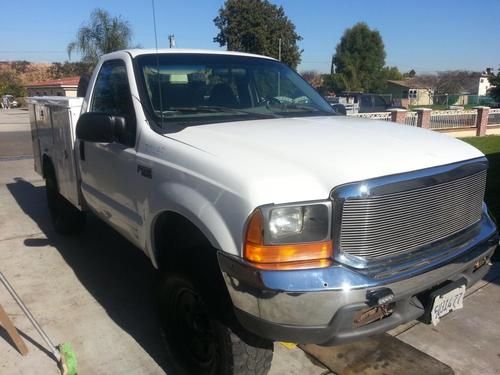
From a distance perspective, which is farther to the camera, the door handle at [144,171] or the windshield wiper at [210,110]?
the windshield wiper at [210,110]

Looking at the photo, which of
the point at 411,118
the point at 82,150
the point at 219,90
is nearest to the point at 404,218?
the point at 219,90

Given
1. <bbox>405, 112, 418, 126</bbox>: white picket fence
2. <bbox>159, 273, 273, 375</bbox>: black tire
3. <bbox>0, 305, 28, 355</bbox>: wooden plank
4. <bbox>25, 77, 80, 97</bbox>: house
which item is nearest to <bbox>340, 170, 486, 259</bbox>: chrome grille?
<bbox>159, 273, 273, 375</bbox>: black tire

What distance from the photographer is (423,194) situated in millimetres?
2418

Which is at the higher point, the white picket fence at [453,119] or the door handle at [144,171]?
the door handle at [144,171]

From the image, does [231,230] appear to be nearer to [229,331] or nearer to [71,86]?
[229,331]

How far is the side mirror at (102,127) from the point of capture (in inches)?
124

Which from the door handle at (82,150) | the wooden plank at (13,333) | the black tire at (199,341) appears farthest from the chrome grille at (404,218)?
the door handle at (82,150)

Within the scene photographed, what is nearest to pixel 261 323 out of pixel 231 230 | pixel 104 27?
pixel 231 230

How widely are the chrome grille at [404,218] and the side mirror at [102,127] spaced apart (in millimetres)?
1735

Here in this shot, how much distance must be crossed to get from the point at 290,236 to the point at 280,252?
3.5 inches

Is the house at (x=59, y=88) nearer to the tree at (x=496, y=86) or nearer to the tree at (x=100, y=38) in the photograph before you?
the tree at (x=100, y=38)

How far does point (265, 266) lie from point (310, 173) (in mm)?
488

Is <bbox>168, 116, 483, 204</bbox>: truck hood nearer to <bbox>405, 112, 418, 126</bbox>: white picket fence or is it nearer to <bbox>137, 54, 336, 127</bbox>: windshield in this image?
<bbox>137, 54, 336, 127</bbox>: windshield

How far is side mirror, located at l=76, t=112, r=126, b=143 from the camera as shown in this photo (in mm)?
3145
